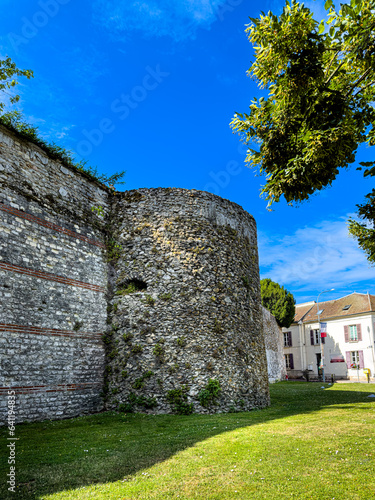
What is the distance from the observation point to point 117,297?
415 inches

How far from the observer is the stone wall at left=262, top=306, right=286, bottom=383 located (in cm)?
2433

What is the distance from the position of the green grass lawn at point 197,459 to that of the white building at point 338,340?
2135cm

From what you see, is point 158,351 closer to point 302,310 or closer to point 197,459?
point 197,459

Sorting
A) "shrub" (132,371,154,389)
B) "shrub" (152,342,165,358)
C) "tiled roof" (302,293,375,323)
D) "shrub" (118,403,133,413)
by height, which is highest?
"tiled roof" (302,293,375,323)

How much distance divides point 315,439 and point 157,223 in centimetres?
698

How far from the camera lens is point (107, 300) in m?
10.6

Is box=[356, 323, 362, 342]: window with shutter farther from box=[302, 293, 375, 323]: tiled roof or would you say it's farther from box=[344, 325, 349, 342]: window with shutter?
box=[302, 293, 375, 323]: tiled roof

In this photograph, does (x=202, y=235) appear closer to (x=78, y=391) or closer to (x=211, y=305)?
(x=211, y=305)

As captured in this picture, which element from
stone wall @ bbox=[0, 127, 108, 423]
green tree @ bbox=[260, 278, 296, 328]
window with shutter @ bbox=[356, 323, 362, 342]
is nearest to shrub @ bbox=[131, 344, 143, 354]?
stone wall @ bbox=[0, 127, 108, 423]

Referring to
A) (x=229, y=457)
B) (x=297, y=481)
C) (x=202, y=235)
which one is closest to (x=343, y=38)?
(x=297, y=481)

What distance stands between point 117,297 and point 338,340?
27313 mm

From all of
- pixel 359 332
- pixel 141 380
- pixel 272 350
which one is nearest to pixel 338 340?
pixel 359 332

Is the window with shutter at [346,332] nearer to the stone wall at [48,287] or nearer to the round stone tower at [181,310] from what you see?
the round stone tower at [181,310]

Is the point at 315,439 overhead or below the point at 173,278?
below
